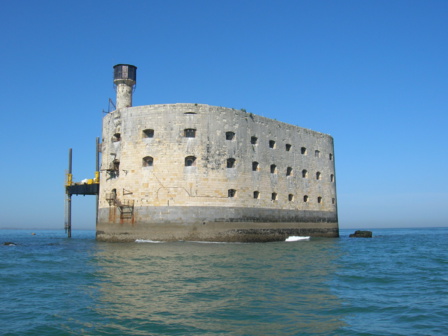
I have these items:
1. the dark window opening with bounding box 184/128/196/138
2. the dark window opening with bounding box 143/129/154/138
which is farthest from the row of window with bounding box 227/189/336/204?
the dark window opening with bounding box 143/129/154/138

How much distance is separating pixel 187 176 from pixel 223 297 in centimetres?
1425

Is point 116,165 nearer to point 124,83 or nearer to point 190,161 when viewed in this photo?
point 190,161

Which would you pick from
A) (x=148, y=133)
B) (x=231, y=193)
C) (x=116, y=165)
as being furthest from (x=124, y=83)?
(x=231, y=193)

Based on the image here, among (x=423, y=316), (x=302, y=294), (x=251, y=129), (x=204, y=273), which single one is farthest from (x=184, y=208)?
(x=423, y=316)

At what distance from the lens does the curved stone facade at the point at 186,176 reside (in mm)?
22750

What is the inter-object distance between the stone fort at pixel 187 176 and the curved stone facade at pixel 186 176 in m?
0.05

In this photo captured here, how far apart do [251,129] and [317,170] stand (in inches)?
310

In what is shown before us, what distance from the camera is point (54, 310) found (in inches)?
317

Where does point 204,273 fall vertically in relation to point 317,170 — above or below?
below

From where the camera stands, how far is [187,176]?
22.9 meters

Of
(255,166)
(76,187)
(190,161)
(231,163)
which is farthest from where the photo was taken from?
(76,187)

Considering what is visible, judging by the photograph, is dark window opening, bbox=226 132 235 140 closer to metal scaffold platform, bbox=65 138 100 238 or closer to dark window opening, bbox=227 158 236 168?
dark window opening, bbox=227 158 236 168

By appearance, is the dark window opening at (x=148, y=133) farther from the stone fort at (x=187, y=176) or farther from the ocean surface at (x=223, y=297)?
the ocean surface at (x=223, y=297)

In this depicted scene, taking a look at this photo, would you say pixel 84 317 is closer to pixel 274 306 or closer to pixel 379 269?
pixel 274 306
